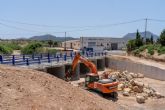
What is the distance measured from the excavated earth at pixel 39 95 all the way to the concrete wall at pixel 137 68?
24.4 m

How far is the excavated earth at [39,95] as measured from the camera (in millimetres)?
16188

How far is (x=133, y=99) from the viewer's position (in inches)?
1210

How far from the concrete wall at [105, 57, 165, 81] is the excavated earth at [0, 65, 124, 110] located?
2443cm

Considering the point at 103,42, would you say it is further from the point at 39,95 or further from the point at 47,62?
the point at 39,95

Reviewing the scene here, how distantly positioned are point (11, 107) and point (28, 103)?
3.42ft

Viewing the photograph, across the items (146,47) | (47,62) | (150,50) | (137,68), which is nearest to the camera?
(47,62)

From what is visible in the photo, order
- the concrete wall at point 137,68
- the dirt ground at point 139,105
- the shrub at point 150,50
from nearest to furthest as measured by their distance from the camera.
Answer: the dirt ground at point 139,105 < the concrete wall at point 137,68 < the shrub at point 150,50

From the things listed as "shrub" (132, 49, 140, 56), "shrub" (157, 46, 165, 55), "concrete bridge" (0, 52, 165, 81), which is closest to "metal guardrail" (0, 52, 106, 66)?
"concrete bridge" (0, 52, 165, 81)

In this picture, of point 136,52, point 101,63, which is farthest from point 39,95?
point 136,52

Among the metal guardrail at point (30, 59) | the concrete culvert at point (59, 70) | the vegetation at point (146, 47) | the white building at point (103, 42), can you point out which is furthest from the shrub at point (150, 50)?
the white building at point (103, 42)

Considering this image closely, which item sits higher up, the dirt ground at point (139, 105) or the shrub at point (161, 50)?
the shrub at point (161, 50)

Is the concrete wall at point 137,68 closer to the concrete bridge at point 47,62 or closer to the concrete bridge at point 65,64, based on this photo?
the concrete bridge at point 65,64

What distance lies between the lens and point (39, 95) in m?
17.5

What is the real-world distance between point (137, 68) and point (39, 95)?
32.1 m
